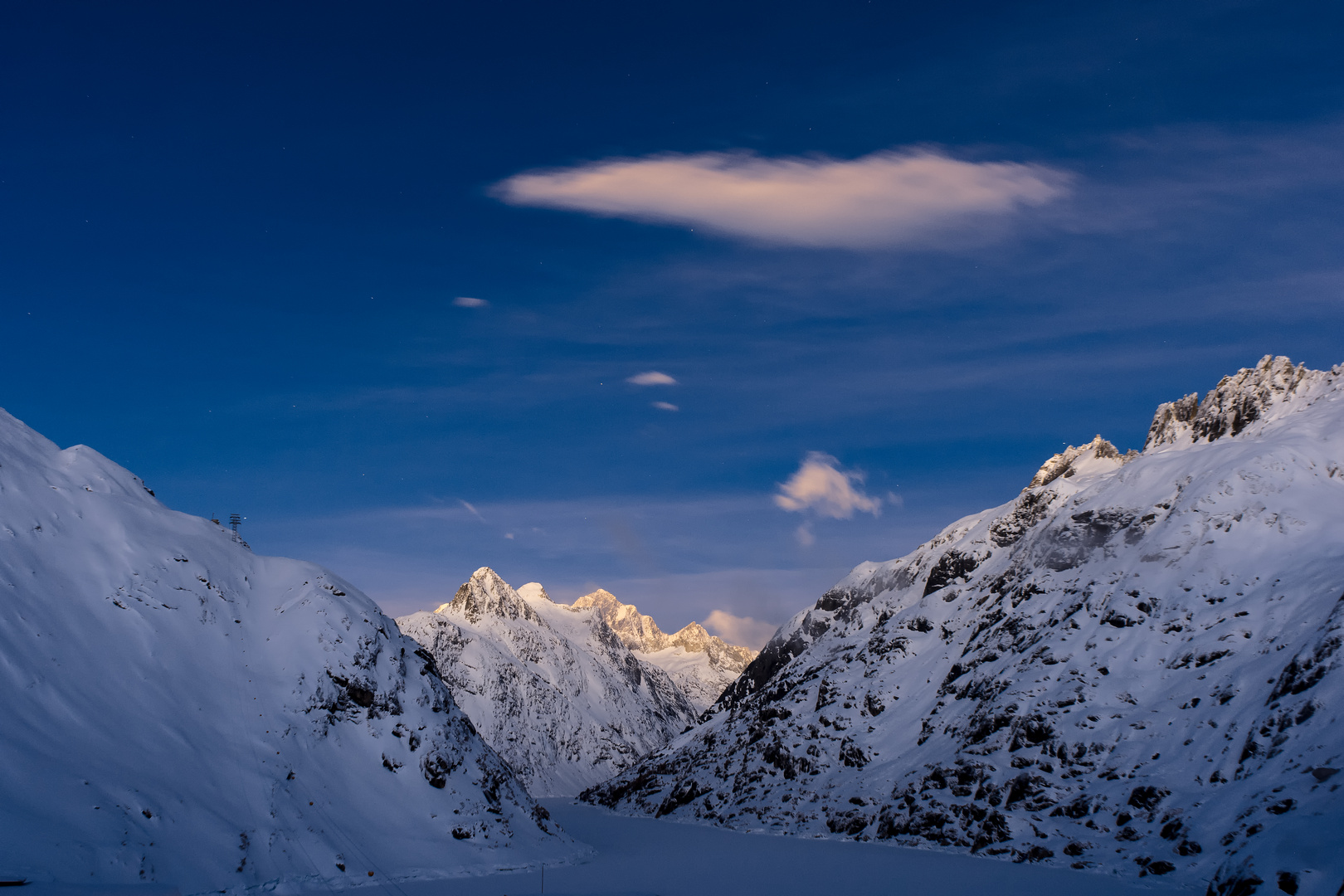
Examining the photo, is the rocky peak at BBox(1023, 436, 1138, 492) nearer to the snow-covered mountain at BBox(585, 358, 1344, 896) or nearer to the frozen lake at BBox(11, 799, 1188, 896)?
the snow-covered mountain at BBox(585, 358, 1344, 896)

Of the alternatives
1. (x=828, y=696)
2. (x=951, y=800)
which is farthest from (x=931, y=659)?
(x=951, y=800)

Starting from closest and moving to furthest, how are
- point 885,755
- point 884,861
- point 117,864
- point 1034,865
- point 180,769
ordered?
point 117,864 → point 180,769 → point 1034,865 → point 884,861 → point 885,755

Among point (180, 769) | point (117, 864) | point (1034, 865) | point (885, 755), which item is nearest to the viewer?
point (117, 864)

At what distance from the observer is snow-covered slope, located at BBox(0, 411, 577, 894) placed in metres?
56.7

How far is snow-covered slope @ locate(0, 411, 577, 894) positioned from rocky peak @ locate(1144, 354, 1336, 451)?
5034 inches

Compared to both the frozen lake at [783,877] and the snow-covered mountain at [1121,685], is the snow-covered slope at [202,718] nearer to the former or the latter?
the frozen lake at [783,877]

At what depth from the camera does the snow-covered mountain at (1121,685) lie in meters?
77.9

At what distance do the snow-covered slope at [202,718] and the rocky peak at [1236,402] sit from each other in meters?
128

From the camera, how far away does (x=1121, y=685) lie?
108 metres

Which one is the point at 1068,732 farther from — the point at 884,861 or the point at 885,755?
the point at 885,755

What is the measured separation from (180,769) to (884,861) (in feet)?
227

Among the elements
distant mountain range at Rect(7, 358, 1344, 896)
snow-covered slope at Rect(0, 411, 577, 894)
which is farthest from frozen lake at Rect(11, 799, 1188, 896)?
snow-covered slope at Rect(0, 411, 577, 894)

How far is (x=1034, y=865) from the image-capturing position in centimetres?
8819

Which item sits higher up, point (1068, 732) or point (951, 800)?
point (1068, 732)
